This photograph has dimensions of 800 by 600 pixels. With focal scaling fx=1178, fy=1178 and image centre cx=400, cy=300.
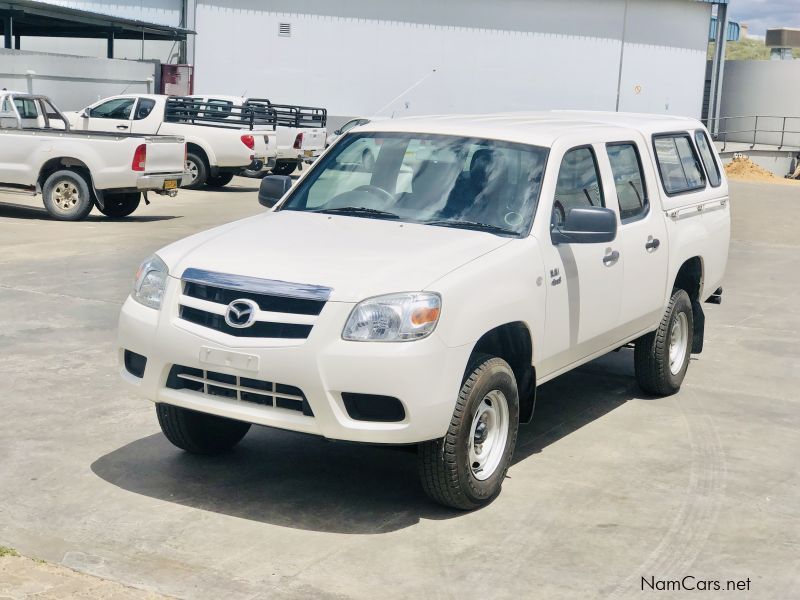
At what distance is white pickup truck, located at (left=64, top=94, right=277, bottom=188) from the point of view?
23578 millimetres

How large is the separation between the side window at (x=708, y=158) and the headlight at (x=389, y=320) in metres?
4.31

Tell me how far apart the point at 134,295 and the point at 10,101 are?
14.5 metres

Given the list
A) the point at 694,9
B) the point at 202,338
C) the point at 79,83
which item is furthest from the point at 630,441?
the point at 694,9

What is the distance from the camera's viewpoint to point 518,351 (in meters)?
6.18

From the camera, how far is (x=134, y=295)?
19.7 feet

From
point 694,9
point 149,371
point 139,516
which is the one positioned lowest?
point 139,516

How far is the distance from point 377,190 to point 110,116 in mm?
19729

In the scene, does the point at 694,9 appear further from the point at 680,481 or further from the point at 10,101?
the point at 680,481

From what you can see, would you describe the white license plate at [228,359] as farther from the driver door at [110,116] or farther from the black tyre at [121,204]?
the driver door at [110,116]

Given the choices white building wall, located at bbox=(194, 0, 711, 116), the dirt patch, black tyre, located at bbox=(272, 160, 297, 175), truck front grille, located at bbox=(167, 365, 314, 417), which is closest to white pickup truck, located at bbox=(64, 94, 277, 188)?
black tyre, located at bbox=(272, 160, 297, 175)

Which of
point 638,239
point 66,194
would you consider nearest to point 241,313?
point 638,239

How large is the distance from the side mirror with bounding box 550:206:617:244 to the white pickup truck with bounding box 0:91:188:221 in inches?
476

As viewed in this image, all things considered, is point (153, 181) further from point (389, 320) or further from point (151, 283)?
point (389, 320)

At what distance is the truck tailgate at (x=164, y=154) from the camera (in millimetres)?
17500
